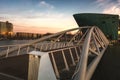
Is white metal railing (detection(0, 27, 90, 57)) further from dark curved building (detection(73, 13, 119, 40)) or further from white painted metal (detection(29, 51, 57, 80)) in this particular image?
dark curved building (detection(73, 13, 119, 40))

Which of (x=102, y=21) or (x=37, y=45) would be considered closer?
(x=37, y=45)

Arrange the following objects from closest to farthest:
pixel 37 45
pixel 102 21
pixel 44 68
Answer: pixel 44 68 → pixel 37 45 → pixel 102 21

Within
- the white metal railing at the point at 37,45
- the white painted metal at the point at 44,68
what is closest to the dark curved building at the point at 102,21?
the white metal railing at the point at 37,45

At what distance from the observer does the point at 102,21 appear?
2442 inches

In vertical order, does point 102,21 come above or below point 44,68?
above

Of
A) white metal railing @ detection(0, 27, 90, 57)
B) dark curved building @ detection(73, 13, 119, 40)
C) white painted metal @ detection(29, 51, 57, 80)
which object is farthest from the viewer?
dark curved building @ detection(73, 13, 119, 40)

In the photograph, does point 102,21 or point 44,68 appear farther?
point 102,21

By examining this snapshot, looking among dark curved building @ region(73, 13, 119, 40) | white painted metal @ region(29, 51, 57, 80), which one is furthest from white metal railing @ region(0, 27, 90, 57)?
dark curved building @ region(73, 13, 119, 40)

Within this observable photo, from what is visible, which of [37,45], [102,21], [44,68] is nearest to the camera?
[44,68]

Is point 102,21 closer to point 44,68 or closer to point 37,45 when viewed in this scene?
point 37,45

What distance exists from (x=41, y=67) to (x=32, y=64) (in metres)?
0.20

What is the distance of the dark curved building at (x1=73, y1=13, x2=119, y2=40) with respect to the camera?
2363 inches

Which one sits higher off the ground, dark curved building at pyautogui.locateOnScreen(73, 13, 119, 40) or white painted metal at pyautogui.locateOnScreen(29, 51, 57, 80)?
dark curved building at pyautogui.locateOnScreen(73, 13, 119, 40)

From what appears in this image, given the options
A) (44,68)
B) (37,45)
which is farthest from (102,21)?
(44,68)
